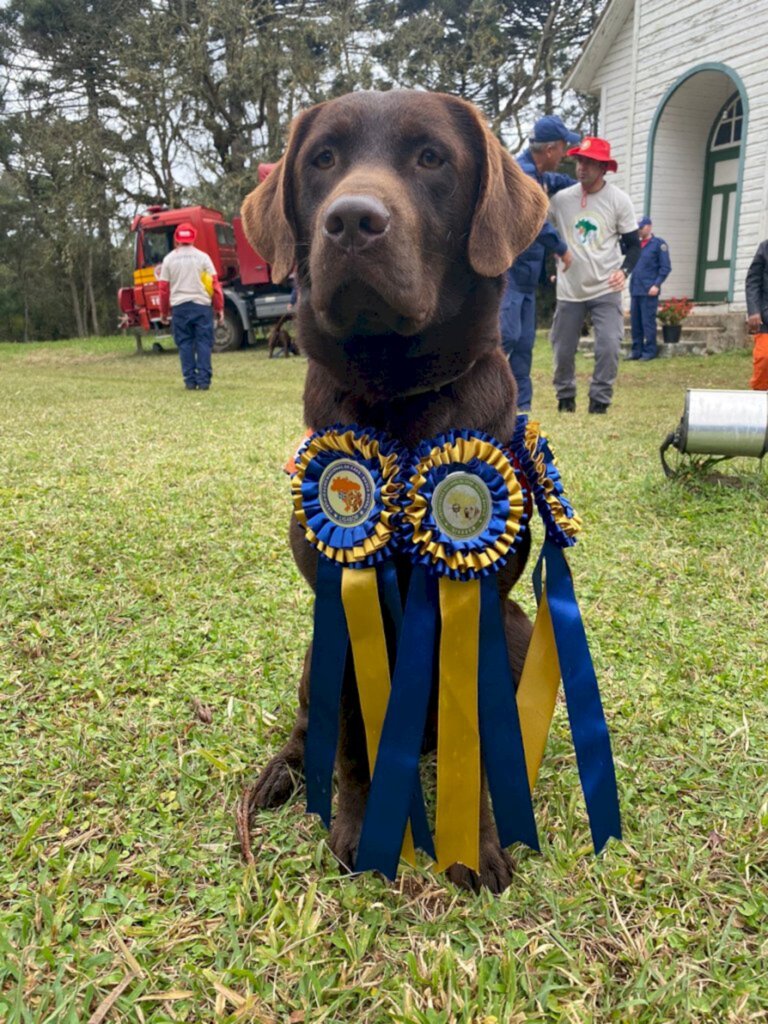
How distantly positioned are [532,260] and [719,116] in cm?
938

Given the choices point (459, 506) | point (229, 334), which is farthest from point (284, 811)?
point (229, 334)

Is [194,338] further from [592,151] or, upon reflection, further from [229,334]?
[229,334]

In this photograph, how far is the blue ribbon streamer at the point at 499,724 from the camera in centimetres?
149

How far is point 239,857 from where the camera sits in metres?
1.56

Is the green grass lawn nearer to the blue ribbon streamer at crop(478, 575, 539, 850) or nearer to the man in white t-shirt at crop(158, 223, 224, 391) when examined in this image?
the blue ribbon streamer at crop(478, 575, 539, 850)

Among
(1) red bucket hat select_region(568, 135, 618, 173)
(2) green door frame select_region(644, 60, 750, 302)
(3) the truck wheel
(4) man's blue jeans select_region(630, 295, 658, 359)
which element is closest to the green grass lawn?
(1) red bucket hat select_region(568, 135, 618, 173)

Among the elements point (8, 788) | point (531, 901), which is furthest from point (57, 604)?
point (531, 901)

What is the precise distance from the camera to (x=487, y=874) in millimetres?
1491

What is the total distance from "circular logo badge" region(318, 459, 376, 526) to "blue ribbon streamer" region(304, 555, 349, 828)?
104 millimetres

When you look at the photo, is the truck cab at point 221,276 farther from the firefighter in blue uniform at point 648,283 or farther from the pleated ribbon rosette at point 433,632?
the pleated ribbon rosette at point 433,632

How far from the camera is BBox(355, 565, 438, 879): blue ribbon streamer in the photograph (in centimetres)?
143

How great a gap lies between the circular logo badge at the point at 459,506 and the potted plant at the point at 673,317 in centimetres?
1215

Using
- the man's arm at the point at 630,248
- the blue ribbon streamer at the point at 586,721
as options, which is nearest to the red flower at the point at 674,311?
the man's arm at the point at 630,248

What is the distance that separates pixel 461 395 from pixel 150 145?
21.4m
